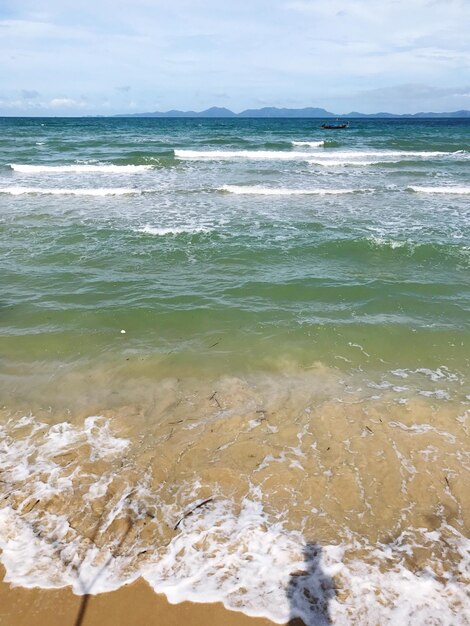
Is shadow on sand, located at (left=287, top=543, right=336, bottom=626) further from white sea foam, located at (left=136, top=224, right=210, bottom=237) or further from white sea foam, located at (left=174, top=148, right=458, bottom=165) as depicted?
white sea foam, located at (left=174, top=148, right=458, bottom=165)

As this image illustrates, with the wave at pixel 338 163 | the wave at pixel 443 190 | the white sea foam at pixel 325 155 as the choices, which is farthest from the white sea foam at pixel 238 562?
the white sea foam at pixel 325 155

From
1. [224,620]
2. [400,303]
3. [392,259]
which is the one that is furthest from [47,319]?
[392,259]

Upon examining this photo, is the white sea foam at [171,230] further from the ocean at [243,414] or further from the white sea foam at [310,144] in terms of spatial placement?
the white sea foam at [310,144]

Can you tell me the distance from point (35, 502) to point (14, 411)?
2115mm

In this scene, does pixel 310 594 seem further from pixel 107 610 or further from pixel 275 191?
pixel 275 191

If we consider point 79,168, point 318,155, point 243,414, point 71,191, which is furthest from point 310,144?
point 243,414

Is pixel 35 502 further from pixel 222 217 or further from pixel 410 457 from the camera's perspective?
pixel 222 217

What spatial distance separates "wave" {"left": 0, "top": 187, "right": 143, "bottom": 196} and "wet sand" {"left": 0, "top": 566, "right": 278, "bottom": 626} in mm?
A: 19563

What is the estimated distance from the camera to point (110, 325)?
30.8 ft

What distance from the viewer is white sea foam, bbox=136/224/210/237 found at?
15117mm

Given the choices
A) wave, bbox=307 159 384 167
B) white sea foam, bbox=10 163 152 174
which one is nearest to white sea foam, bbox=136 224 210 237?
white sea foam, bbox=10 163 152 174

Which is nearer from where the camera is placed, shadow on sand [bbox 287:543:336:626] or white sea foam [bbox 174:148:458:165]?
shadow on sand [bbox 287:543:336:626]

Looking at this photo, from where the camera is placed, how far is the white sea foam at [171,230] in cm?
1512

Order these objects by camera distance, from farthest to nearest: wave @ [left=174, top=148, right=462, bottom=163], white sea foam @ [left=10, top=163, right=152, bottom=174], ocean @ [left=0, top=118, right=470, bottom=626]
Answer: wave @ [left=174, top=148, right=462, bottom=163], white sea foam @ [left=10, top=163, right=152, bottom=174], ocean @ [left=0, top=118, right=470, bottom=626]
